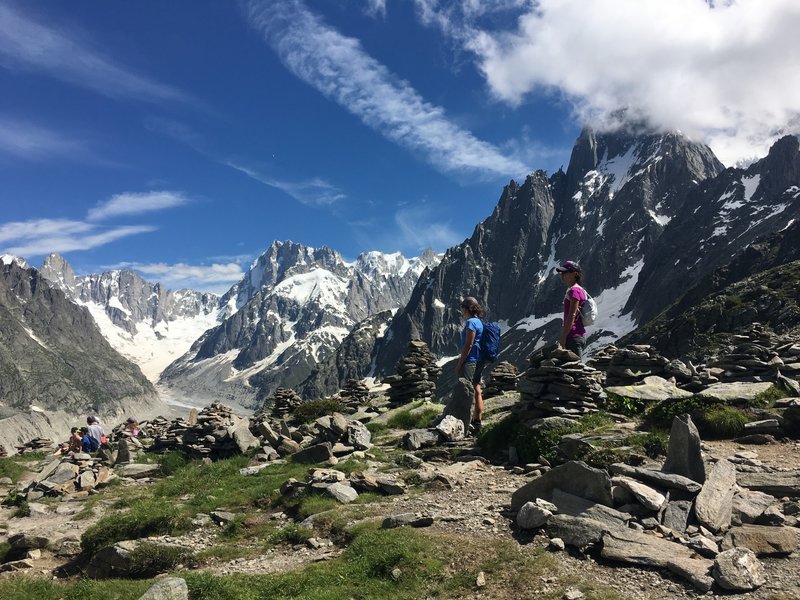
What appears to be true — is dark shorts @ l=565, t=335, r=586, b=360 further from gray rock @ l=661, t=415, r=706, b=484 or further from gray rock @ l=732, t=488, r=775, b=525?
gray rock @ l=732, t=488, r=775, b=525

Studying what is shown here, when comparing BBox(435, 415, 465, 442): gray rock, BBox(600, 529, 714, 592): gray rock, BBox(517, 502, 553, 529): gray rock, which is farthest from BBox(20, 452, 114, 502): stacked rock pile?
BBox(600, 529, 714, 592): gray rock

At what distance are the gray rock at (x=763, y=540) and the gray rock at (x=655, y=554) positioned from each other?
0.79 m

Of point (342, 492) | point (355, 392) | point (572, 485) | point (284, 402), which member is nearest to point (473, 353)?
point (342, 492)

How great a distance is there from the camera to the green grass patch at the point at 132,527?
1223cm

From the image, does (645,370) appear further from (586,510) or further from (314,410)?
(314,410)

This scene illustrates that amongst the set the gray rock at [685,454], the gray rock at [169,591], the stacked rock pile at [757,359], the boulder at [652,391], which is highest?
the stacked rock pile at [757,359]

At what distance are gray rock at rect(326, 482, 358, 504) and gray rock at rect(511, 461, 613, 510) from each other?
4.38 metres

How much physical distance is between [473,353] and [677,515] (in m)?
9.75

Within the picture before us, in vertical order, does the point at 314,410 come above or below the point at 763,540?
above

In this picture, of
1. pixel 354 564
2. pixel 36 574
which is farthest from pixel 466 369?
pixel 36 574

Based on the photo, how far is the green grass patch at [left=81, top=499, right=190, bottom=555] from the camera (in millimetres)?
12227

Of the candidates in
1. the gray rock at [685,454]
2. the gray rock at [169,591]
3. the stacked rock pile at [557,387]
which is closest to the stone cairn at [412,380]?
the stacked rock pile at [557,387]

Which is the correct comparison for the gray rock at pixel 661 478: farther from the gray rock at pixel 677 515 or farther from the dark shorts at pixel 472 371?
the dark shorts at pixel 472 371

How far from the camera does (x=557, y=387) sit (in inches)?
655
